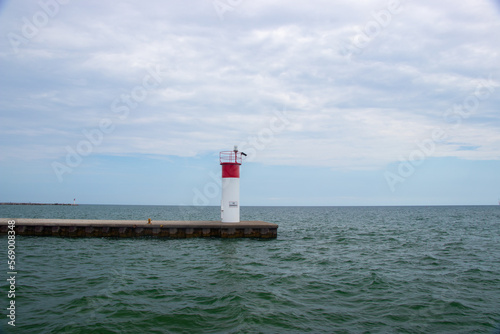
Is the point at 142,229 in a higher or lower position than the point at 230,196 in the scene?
lower

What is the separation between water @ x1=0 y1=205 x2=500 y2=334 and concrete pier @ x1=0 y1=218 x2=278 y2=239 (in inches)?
162

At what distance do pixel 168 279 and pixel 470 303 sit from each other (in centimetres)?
1230

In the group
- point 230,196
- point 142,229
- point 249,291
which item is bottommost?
point 249,291

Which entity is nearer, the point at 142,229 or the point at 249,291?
the point at 249,291

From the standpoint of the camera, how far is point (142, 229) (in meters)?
28.0

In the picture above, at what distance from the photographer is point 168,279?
49.5ft

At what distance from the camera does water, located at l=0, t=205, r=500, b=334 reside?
1018cm

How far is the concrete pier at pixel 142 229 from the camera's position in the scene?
27.5 m

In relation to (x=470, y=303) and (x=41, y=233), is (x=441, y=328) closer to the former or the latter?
(x=470, y=303)

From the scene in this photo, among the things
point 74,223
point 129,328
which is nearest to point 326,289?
point 129,328

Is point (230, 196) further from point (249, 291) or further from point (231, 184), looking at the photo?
point (249, 291)

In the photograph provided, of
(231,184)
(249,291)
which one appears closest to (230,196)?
(231,184)

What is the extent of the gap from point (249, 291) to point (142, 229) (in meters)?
17.2

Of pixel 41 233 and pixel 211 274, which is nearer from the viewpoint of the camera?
pixel 211 274
